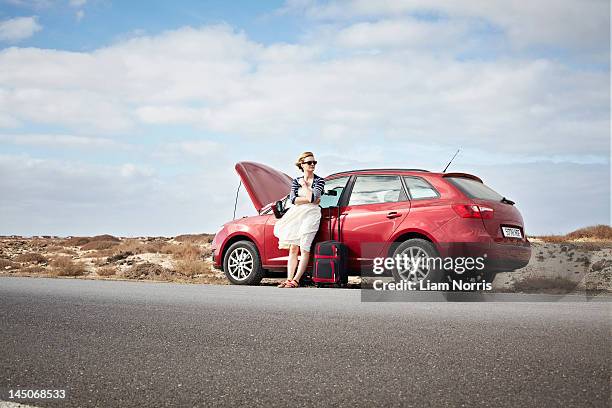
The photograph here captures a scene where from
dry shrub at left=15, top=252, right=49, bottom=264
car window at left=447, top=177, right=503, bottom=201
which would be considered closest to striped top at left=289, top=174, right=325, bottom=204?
car window at left=447, top=177, right=503, bottom=201

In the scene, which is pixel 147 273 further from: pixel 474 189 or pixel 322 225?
pixel 474 189

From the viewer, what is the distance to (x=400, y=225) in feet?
34.0

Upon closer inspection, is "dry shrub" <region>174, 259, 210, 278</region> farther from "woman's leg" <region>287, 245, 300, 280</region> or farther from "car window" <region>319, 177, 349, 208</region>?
"car window" <region>319, 177, 349, 208</region>

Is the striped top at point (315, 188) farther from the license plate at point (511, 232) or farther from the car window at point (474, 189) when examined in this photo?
the license plate at point (511, 232)

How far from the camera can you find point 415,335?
6.14 metres

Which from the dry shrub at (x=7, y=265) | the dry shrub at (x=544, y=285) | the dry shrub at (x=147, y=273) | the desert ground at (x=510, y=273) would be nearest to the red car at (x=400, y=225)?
the desert ground at (x=510, y=273)

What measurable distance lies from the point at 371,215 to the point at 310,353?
5662 mm

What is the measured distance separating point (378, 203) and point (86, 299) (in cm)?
466

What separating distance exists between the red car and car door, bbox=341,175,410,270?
2 cm

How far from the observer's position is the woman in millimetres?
11352

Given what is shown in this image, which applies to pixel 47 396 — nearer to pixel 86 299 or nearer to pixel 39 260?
pixel 86 299

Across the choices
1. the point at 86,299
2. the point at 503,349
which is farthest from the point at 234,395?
the point at 86,299

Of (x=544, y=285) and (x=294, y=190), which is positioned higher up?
(x=294, y=190)

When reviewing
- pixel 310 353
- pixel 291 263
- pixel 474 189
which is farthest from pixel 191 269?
pixel 310 353
